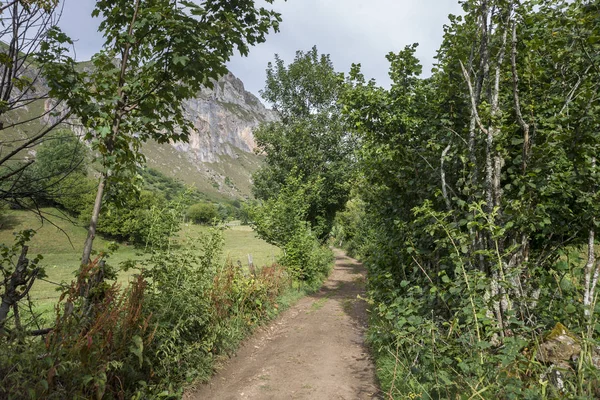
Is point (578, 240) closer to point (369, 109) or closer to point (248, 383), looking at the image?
point (369, 109)

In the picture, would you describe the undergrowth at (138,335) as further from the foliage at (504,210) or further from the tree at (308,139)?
the tree at (308,139)

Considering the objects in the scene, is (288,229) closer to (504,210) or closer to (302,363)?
(302,363)

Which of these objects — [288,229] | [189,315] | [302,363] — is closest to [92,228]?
[189,315]

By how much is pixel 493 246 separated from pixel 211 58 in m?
4.05

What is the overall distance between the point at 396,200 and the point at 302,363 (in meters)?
3.66

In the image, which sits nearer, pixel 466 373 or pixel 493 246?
pixel 466 373

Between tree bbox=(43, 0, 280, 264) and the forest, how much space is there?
0.02 meters

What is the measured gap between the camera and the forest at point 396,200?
3041 mm

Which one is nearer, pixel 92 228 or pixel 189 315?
pixel 92 228

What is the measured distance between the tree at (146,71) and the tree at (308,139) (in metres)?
14.8

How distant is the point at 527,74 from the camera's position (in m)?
4.48

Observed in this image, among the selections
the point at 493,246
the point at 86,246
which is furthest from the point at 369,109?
the point at 86,246

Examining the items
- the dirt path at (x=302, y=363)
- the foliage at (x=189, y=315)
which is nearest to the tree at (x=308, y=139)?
the dirt path at (x=302, y=363)

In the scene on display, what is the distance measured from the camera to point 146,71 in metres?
3.72
